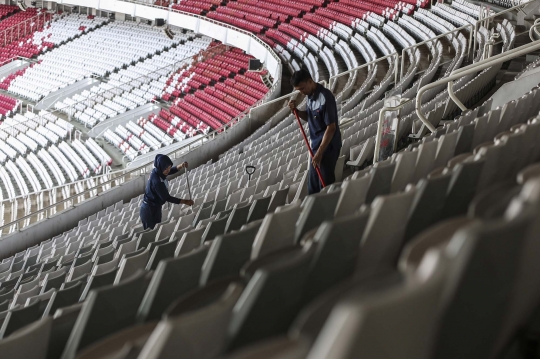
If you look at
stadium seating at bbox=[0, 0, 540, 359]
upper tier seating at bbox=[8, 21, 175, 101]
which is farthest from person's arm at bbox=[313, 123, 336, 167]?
upper tier seating at bbox=[8, 21, 175, 101]

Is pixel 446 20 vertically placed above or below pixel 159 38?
above

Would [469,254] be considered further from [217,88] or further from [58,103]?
[58,103]

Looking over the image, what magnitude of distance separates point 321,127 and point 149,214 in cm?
190

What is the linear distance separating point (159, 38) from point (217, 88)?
5.58m

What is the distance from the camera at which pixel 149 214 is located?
16.8 ft

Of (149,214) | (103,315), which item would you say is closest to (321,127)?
(149,214)

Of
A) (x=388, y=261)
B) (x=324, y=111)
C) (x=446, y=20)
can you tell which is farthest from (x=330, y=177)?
(x=446, y=20)

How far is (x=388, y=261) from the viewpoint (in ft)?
5.28

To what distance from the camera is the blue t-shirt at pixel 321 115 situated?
3611 millimetres

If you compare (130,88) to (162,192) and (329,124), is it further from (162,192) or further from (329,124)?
(329,124)

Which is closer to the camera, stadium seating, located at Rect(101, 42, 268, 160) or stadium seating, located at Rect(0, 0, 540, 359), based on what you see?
stadium seating, located at Rect(0, 0, 540, 359)

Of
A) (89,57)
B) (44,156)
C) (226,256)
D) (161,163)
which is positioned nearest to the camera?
(226,256)

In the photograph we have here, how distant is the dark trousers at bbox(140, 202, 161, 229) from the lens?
201 inches

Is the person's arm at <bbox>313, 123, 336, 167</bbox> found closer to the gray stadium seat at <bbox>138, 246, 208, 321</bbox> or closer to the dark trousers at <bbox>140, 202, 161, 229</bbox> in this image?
the gray stadium seat at <bbox>138, 246, 208, 321</bbox>
